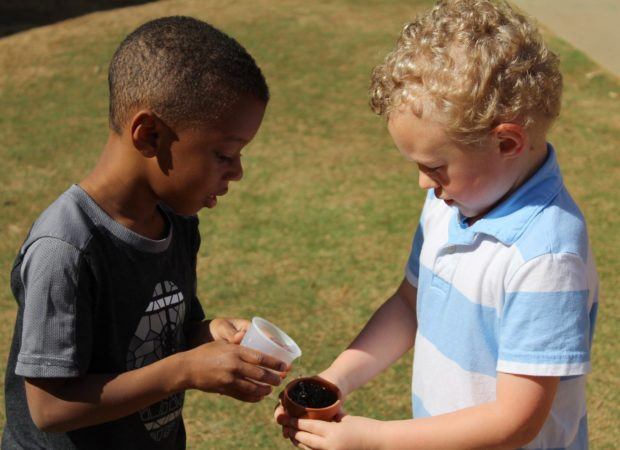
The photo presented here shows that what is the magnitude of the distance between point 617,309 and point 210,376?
3.24 metres

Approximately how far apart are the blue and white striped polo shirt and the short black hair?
63 cm

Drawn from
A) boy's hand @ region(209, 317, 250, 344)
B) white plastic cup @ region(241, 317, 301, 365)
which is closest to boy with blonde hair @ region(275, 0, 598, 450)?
white plastic cup @ region(241, 317, 301, 365)

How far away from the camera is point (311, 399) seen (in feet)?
7.13

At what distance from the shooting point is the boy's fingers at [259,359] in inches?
79.4

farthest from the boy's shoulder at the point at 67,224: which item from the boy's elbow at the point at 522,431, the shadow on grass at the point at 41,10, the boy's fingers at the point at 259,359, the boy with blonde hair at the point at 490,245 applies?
the shadow on grass at the point at 41,10

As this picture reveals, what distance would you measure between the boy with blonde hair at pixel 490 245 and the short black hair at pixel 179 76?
1.15 ft

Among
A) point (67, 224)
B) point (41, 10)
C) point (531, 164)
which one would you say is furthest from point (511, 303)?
point (41, 10)

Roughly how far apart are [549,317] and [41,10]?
967cm

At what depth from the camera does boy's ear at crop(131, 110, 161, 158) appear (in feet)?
6.68

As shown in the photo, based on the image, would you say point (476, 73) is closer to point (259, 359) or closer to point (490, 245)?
point (490, 245)

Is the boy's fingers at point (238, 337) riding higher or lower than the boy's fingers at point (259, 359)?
lower

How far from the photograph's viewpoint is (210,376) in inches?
78.3

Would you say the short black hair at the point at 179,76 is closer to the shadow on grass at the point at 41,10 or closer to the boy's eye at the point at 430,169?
the boy's eye at the point at 430,169

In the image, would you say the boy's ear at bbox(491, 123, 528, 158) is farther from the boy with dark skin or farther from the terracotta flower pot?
the terracotta flower pot
